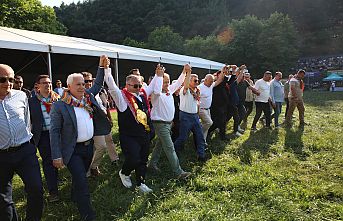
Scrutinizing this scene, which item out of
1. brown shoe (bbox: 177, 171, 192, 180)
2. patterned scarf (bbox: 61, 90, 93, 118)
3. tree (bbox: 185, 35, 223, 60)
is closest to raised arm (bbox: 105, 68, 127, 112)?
patterned scarf (bbox: 61, 90, 93, 118)

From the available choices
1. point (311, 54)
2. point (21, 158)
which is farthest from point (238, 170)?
point (311, 54)

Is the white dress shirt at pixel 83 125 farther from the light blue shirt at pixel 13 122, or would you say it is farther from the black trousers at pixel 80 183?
the light blue shirt at pixel 13 122

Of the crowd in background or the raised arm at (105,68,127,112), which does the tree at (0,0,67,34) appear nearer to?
the crowd in background

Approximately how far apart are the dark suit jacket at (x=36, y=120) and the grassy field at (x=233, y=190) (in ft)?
2.97

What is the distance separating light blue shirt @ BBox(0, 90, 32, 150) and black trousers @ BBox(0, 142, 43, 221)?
0.10 metres

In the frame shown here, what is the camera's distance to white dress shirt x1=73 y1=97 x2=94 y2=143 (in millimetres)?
3367

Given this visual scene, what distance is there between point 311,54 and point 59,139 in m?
58.1

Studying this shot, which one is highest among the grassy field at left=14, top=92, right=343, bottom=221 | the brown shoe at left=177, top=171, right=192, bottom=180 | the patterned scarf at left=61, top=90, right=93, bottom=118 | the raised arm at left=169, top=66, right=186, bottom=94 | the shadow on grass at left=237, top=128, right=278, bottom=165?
the raised arm at left=169, top=66, right=186, bottom=94

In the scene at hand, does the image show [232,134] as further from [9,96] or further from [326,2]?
[326,2]

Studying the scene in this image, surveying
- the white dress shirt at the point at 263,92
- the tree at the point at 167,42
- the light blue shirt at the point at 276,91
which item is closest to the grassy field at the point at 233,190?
the white dress shirt at the point at 263,92

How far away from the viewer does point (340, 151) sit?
6113 millimetres

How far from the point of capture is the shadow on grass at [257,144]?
19.3ft

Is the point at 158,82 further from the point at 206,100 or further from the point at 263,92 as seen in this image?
the point at 263,92

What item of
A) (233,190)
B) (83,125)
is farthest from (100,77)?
(233,190)
